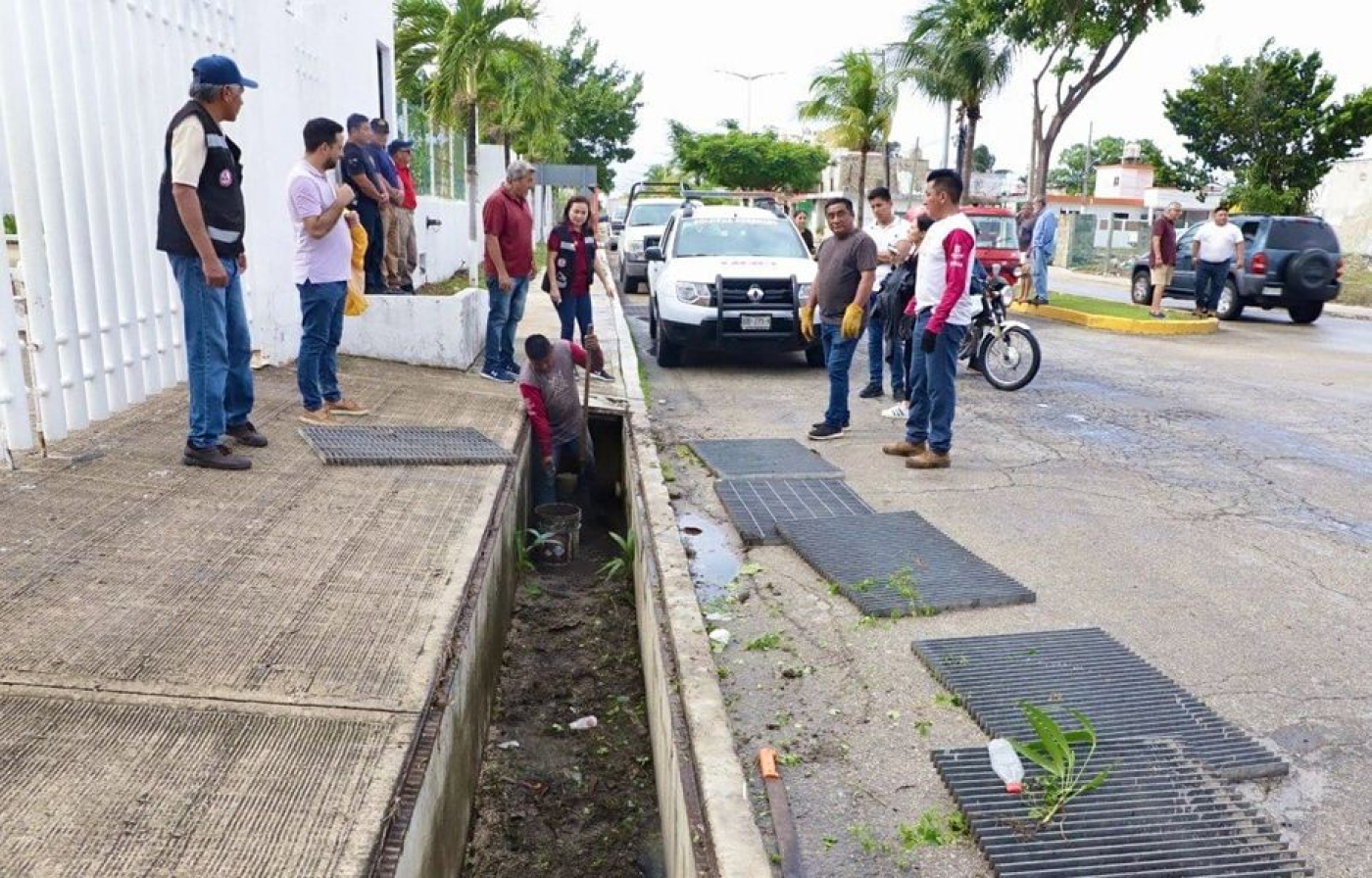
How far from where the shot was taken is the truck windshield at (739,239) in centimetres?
1182

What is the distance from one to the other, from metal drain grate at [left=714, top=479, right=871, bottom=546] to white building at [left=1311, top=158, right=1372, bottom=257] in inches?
1226

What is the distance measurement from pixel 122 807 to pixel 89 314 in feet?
12.7

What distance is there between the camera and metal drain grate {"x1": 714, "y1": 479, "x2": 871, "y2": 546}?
19.2ft

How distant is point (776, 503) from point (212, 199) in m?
3.53

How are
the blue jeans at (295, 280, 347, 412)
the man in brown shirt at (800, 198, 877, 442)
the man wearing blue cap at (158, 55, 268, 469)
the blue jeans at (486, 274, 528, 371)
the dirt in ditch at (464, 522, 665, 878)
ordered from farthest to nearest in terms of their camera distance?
1. the blue jeans at (486, 274, 528, 371)
2. the man in brown shirt at (800, 198, 877, 442)
3. the blue jeans at (295, 280, 347, 412)
4. the man wearing blue cap at (158, 55, 268, 469)
5. the dirt in ditch at (464, 522, 665, 878)

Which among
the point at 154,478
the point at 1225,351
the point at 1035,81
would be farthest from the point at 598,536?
the point at 1035,81

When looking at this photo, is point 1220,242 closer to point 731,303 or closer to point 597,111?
point 731,303

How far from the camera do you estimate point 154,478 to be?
505cm

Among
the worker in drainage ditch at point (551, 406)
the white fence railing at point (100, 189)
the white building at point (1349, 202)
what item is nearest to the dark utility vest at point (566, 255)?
the worker in drainage ditch at point (551, 406)

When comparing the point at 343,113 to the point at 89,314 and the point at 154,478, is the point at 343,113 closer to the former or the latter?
the point at 89,314

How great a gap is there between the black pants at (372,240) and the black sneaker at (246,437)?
3.40 metres

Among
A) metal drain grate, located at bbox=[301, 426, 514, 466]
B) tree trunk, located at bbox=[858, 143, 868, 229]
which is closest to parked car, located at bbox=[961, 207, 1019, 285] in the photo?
tree trunk, located at bbox=[858, 143, 868, 229]

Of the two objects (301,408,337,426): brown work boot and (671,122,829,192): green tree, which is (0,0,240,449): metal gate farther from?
(671,122,829,192): green tree

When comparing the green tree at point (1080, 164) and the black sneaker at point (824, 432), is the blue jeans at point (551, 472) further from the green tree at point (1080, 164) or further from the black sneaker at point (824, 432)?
the green tree at point (1080, 164)
